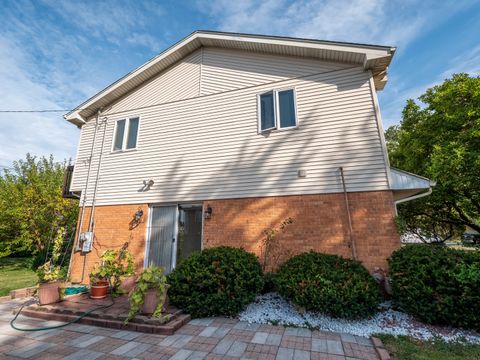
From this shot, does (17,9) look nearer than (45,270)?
No

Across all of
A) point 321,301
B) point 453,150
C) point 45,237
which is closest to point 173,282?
point 321,301

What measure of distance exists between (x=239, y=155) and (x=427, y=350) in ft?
18.6

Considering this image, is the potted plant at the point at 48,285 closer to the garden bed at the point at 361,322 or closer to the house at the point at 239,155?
the house at the point at 239,155

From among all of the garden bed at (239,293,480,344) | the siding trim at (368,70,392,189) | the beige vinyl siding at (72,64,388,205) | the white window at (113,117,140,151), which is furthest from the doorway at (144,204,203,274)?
the siding trim at (368,70,392,189)

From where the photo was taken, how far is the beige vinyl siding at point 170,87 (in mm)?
8406

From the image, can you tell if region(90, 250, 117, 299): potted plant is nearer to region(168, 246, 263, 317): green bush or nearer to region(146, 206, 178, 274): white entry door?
region(146, 206, 178, 274): white entry door

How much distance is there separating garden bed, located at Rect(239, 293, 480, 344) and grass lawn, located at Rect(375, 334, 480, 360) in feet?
0.67

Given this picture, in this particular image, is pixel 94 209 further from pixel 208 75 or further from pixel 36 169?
pixel 36 169

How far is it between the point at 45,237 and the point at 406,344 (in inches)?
606

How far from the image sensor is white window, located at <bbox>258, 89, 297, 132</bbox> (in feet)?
22.6

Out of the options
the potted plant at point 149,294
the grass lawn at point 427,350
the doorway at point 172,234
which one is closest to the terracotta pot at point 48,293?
the doorway at point 172,234

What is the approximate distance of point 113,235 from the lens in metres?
7.76

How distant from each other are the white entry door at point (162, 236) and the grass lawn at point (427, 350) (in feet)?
18.9

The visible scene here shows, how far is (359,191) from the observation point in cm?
577
